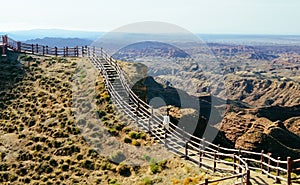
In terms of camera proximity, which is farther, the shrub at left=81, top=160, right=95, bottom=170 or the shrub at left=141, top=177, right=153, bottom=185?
the shrub at left=81, top=160, right=95, bottom=170

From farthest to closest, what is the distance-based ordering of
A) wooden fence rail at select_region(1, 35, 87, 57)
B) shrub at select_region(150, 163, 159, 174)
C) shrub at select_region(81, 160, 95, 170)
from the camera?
wooden fence rail at select_region(1, 35, 87, 57) < shrub at select_region(81, 160, 95, 170) < shrub at select_region(150, 163, 159, 174)

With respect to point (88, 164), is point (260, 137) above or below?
below

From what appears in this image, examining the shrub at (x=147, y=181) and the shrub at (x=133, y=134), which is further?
the shrub at (x=133, y=134)

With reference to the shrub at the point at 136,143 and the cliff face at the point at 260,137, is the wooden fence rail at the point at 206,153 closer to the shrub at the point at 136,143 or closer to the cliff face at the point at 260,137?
the shrub at the point at 136,143

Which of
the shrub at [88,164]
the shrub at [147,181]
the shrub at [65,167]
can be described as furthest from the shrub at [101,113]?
the shrub at [147,181]

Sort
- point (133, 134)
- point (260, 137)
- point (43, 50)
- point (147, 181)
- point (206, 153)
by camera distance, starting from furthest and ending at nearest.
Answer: point (260, 137)
point (43, 50)
point (133, 134)
point (206, 153)
point (147, 181)

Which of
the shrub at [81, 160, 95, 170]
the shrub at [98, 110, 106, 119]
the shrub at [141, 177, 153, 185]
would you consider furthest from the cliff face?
the shrub at [141, 177, 153, 185]

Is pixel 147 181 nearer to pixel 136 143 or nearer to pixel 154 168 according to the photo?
pixel 154 168

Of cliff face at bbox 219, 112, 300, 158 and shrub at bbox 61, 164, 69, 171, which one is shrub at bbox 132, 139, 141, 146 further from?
cliff face at bbox 219, 112, 300, 158

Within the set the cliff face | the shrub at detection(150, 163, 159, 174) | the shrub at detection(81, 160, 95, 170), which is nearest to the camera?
the shrub at detection(150, 163, 159, 174)

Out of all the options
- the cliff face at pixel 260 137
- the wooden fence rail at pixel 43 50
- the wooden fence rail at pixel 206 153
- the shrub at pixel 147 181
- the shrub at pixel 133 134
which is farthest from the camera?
the cliff face at pixel 260 137

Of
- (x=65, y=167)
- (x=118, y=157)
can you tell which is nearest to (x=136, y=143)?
(x=118, y=157)

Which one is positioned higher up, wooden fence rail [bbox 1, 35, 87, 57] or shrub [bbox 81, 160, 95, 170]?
wooden fence rail [bbox 1, 35, 87, 57]

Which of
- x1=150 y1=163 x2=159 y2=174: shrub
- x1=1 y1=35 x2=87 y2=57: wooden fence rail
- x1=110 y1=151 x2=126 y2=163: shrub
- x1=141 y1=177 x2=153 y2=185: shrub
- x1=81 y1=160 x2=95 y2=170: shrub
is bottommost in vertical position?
x1=81 y1=160 x2=95 y2=170: shrub
